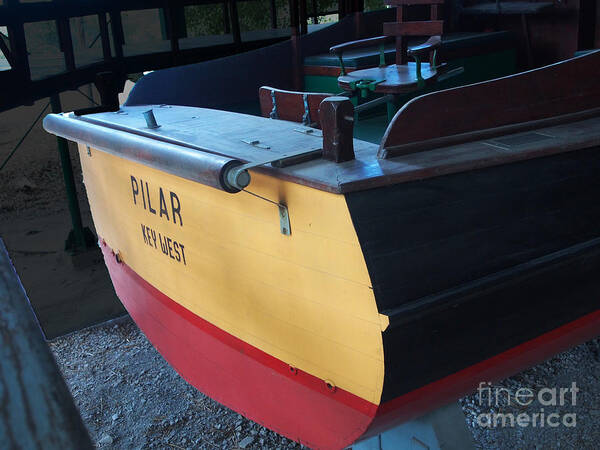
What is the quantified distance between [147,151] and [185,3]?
118 inches

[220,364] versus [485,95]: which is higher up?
[485,95]

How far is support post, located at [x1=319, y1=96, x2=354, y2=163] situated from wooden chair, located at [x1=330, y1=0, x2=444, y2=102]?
120 centimetres

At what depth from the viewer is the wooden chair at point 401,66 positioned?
2.61 m

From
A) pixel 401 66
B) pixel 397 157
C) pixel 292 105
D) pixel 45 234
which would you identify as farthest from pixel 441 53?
pixel 45 234

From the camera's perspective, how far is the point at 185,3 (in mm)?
4340

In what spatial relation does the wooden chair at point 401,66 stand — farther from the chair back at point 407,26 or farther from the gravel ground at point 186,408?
the gravel ground at point 186,408

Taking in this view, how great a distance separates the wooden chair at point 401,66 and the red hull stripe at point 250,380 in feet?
3.94

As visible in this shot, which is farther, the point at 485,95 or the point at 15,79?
the point at 15,79

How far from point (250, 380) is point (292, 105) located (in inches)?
34.9

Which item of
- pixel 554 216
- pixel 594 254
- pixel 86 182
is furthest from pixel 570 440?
pixel 86 182

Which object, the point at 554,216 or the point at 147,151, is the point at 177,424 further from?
the point at 554,216

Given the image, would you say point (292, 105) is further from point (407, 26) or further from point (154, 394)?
point (154, 394)

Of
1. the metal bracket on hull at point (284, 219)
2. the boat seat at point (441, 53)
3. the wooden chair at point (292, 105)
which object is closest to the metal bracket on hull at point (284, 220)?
the metal bracket on hull at point (284, 219)

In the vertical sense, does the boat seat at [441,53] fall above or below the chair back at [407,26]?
below
